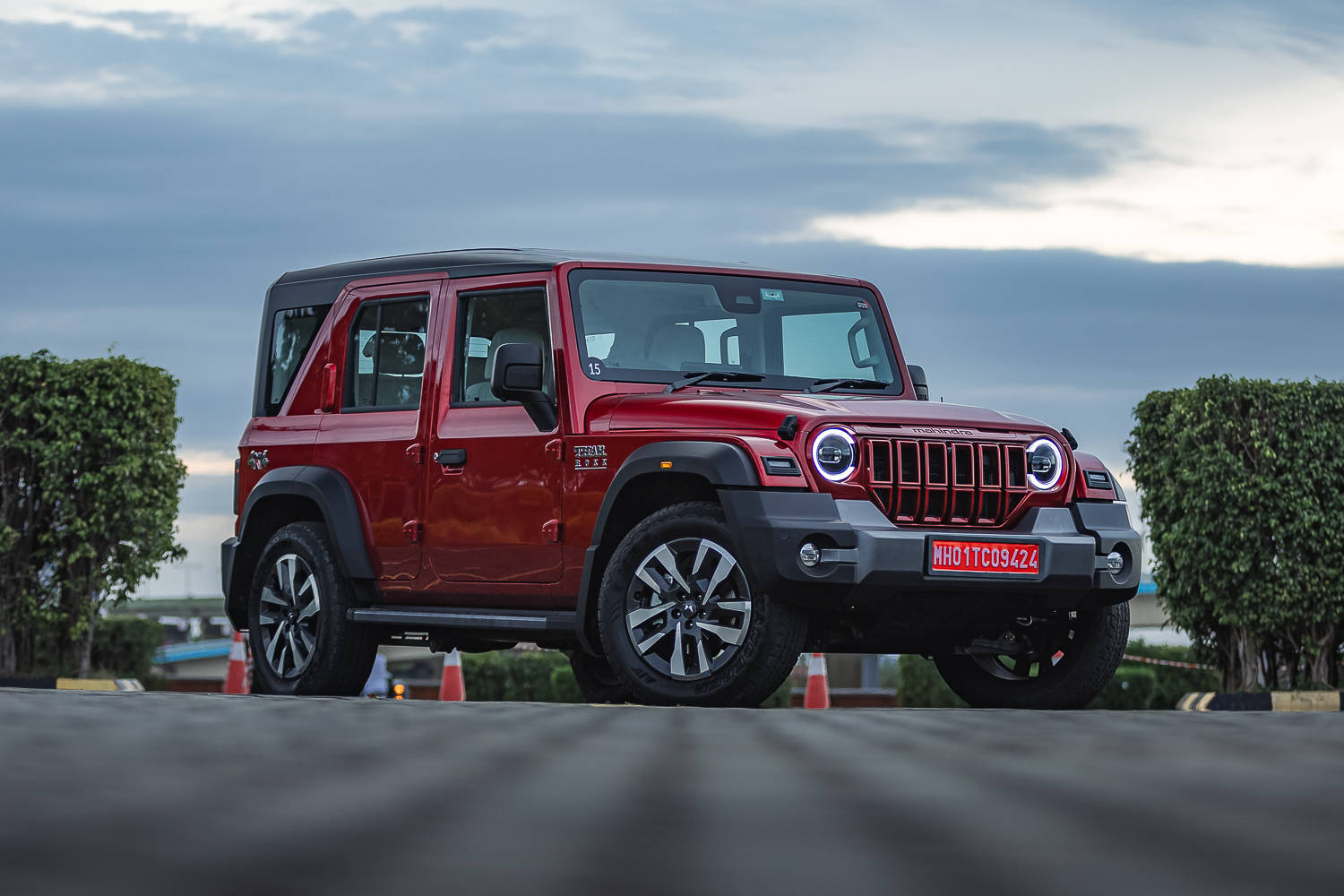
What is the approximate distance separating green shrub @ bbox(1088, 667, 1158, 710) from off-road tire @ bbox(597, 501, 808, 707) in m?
17.5

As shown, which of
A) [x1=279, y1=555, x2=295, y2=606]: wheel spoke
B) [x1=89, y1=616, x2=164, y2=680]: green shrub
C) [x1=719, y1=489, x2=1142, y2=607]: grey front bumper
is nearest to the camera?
A: [x1=719, y1=489, x2=1142, y2=607]: grey front bumper

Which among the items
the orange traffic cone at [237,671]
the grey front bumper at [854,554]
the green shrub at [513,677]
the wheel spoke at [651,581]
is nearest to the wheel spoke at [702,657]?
the wheel spoke at [651,581]

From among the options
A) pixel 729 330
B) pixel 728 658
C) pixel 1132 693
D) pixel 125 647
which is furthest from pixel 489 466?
pixel 1132 693

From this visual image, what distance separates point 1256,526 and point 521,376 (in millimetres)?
11522

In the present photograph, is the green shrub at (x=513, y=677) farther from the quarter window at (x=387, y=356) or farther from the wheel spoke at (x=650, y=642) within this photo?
the wheel spoke at (x=650, y=642)

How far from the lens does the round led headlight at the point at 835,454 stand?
7.49m

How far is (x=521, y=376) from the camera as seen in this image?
847 cm

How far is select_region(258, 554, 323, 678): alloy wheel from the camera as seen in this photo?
31.9ft

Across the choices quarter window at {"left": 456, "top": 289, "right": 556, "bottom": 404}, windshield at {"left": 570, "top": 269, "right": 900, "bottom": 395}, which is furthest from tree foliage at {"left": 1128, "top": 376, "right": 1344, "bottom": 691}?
quarter window at {"left": 456, "top": 289, "right": 556, "bottom": 404}

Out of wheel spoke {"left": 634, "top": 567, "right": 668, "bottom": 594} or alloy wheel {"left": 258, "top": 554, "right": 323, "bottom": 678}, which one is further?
alloy wheel {"left": 258, "top": 554, "right": 323, "bottom": 678}

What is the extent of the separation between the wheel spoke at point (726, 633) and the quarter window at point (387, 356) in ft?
8.79

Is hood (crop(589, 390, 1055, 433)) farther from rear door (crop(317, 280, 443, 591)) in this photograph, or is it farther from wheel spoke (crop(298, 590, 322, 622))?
wheel spoke (crop(298, 590, 322, 622))

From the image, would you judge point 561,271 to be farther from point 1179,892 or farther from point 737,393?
point 1179,892

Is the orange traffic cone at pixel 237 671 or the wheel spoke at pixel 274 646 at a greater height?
the wheel spoke at pixel 274 646
